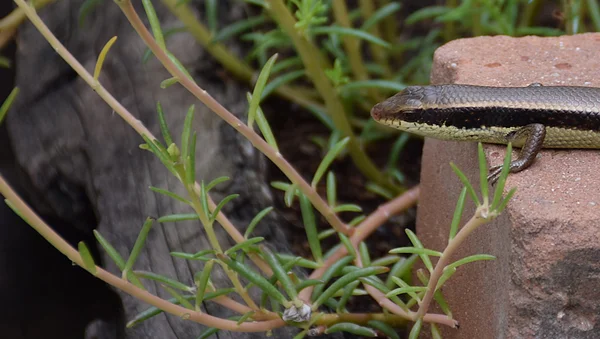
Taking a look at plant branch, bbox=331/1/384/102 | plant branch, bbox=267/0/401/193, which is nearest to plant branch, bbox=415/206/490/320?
plant branch, bbox=267/0/401/193

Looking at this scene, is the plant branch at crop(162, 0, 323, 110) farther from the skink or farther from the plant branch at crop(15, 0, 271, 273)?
the skink

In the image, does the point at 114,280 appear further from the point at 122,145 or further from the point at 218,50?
the point at 218,50

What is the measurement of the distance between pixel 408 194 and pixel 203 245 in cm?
88

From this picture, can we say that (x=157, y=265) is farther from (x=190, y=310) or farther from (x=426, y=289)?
(x=426, y=289)

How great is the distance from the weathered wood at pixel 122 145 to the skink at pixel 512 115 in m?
0.84

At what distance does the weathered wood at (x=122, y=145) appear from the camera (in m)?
2.65

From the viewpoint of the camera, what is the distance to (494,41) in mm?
2631

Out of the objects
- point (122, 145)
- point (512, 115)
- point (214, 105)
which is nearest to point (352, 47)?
point (122, 145)

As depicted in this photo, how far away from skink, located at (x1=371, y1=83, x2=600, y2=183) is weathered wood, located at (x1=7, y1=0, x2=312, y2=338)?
839mm

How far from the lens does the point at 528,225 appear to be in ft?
5.86

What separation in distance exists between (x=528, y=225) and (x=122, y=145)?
1.81 meters

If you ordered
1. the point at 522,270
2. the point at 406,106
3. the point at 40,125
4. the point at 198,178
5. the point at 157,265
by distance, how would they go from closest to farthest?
the point at 522,270, the point at 406,106, the point at 157,265, the point at 198,178, the point at 40,125

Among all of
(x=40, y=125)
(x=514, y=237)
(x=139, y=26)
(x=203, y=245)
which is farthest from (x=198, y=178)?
(x=514, y=237)

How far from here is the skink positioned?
82.9 inches
